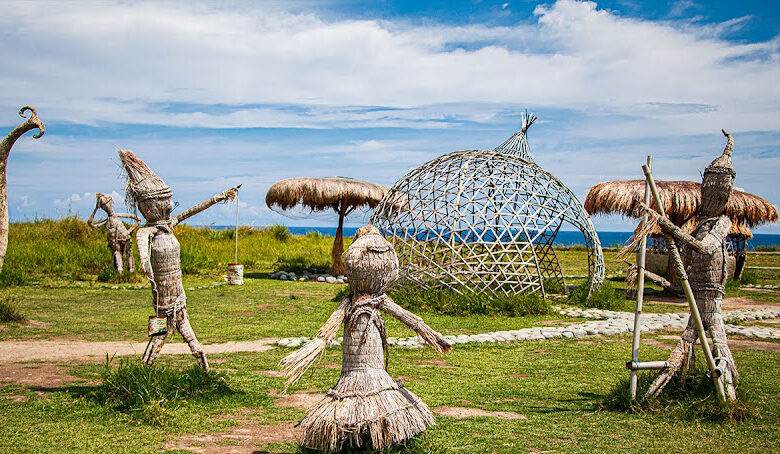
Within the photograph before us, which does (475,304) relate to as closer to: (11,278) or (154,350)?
(154,350)

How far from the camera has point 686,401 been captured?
223 inches

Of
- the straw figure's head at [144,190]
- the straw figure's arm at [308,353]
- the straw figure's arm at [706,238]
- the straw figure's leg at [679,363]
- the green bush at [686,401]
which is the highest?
the straw figure's head at [144,190]

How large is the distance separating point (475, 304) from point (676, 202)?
7.83m

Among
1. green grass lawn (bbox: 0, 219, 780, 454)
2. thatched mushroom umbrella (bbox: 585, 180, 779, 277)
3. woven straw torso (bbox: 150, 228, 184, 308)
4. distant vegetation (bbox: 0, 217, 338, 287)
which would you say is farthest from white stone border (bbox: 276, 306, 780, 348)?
distant vegetation (bbox: 0, 217, 338, 287)

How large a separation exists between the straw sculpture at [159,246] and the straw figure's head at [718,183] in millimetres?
5175

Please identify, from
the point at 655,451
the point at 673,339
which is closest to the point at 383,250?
the point at 655,451

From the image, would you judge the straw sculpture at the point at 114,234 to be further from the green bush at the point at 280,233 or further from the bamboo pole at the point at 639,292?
the bamboo pole at the point at 639,292

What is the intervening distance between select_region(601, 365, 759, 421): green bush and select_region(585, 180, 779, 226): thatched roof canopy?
393 inches

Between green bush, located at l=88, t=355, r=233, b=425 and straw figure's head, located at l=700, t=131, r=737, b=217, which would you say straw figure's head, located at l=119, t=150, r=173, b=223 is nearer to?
green bush, located at l=88, t=355, r=233, b=425

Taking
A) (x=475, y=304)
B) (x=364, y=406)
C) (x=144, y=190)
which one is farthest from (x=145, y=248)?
(x=475, y=304)

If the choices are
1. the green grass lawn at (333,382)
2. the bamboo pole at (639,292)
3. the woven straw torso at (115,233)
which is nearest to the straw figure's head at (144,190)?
the green grass lawn at (333,382)

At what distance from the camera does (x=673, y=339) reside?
9.65 m

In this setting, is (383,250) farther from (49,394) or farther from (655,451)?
(49,394)

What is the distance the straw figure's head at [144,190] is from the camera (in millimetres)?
5988
